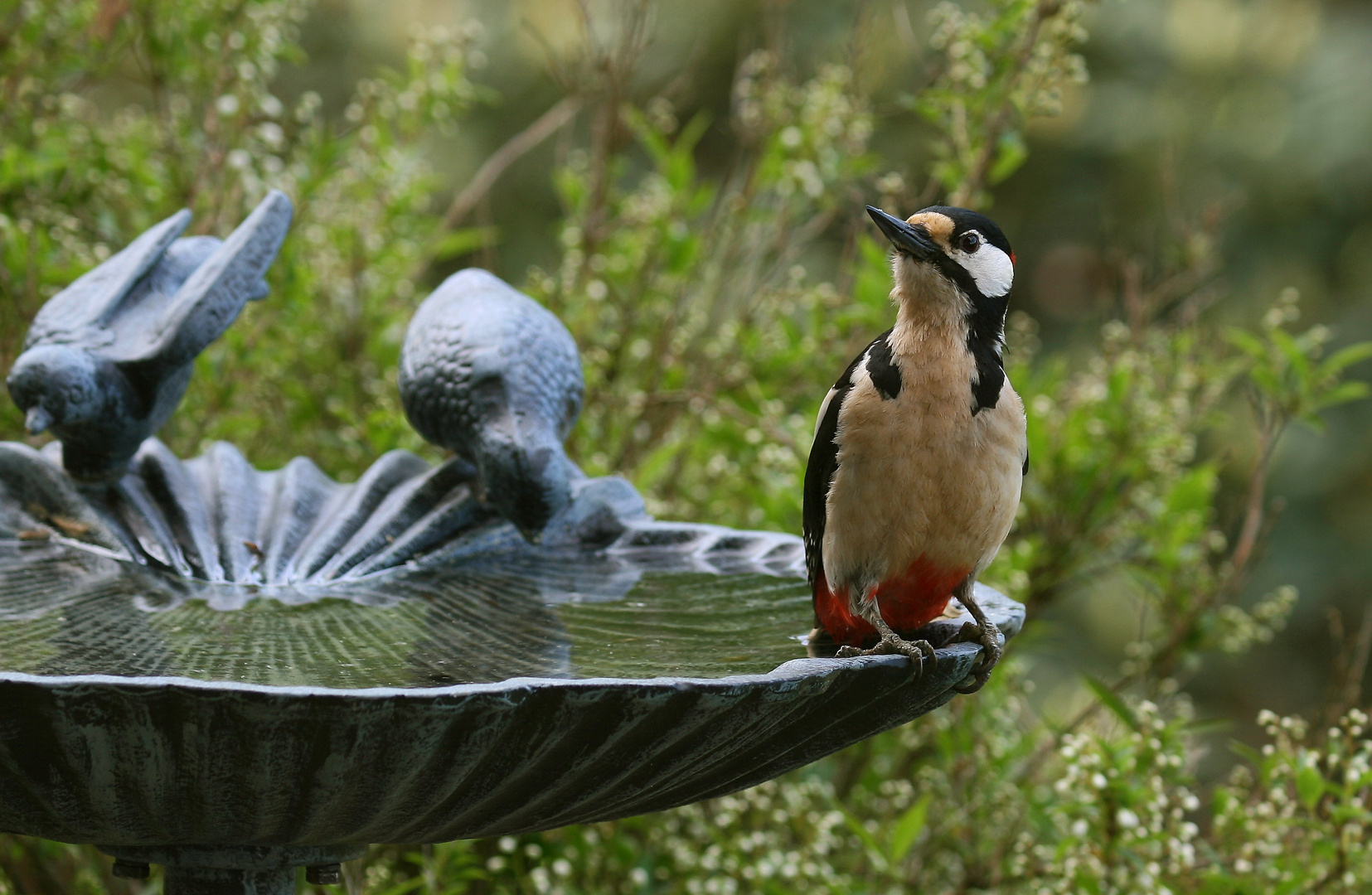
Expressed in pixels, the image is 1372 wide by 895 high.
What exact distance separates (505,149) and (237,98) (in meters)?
0.79

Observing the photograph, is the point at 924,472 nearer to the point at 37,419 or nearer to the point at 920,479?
the point at 920,479

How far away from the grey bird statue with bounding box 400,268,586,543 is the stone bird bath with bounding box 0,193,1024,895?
0.02 metres

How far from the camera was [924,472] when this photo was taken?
66.3 inches

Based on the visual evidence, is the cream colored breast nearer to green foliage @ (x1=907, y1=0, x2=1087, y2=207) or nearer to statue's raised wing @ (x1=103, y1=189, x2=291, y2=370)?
statue's raised wing @ (x1=103, y1=189, x2=291, y2=370)

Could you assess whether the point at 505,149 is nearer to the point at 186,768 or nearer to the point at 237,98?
the point at 237,98

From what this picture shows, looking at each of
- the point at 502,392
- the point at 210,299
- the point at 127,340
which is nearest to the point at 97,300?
the point at 127,340

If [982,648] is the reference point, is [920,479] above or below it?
above

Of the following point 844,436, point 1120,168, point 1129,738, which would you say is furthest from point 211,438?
point 1120,168

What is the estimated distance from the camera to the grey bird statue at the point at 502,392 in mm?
2105

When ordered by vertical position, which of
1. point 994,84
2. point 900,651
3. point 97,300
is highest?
point 994,84

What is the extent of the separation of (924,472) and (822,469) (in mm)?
154

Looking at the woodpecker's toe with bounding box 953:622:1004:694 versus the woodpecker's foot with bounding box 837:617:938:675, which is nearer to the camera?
the woodpecker's foot with bounding box 837:617:938:675

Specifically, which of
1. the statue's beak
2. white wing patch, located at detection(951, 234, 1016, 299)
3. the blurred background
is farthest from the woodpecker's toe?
the blurred background

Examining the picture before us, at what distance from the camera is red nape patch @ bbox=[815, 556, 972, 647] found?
69.0 inches
